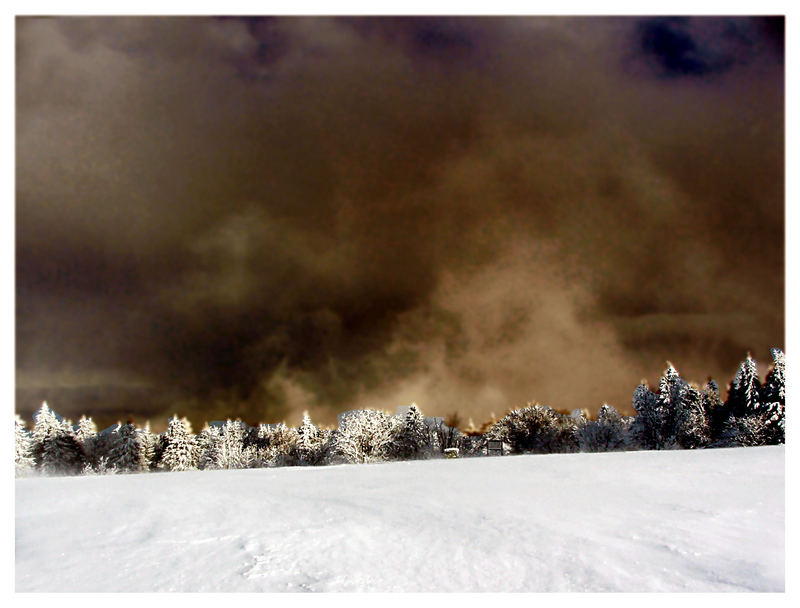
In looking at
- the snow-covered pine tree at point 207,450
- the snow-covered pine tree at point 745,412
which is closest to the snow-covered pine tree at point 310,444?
the snow-covered pine tree at point 207,450

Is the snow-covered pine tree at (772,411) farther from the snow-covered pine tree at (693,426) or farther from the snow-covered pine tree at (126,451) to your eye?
the snow-covered pine tree at (126,451)

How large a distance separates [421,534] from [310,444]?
3814 cm

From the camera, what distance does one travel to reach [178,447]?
3819cm

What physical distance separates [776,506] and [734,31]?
7.82m

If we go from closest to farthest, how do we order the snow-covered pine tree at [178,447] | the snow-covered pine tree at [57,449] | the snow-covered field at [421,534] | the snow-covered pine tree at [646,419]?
the snow-covered field at [421,534] → the snow-covered pine tree at [57,449] → the snow-covered pine tree at [646,419] → the snow-covered pine tree at [178,447]

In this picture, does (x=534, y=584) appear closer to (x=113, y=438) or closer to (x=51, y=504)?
(x=51, y=504)

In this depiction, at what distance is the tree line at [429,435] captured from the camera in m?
31.2

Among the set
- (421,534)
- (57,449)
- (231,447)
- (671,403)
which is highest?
(421,534)

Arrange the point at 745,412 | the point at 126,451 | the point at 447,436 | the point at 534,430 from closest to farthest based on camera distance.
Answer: the point at 745,412 < the point at 126,451 < the point at 447,436 < the point at 534,430

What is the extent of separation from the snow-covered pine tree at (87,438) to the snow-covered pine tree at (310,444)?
48.5ft

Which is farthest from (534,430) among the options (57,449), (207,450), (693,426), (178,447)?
(57,449)

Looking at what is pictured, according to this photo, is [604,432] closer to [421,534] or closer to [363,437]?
[363,437]

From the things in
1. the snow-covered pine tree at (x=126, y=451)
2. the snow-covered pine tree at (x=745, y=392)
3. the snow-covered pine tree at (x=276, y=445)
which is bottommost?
the snow-covered pine tree at (x=276, y=445)
